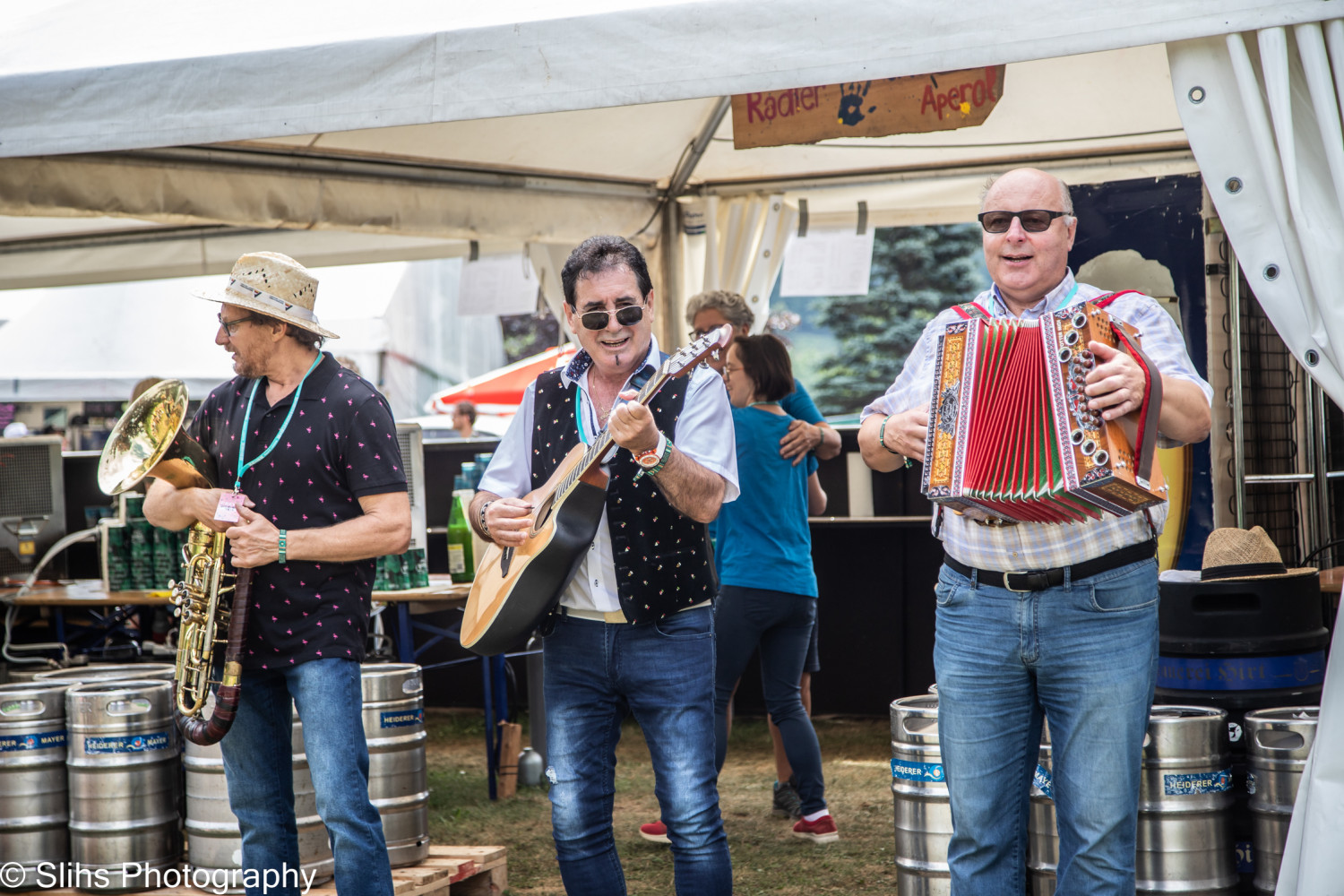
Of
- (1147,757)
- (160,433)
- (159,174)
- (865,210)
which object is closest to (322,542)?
(160,433)

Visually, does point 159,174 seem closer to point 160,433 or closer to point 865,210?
point 160,433

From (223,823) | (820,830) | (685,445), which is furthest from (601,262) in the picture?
(820,830)

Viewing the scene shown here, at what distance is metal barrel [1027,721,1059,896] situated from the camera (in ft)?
10.9

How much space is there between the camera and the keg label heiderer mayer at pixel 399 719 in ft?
14.3

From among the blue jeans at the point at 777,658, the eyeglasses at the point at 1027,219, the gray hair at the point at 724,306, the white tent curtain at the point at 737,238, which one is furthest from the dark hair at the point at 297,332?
the white tent curtain at the point at 737,238

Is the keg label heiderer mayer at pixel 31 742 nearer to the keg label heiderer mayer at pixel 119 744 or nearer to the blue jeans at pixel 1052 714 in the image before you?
the keg label heiderer mayer at pixel 119 744

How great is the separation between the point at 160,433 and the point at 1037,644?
2.18m

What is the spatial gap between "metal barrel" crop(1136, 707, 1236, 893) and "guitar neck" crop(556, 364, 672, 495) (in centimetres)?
152

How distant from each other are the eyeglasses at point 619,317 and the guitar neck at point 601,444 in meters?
0.14

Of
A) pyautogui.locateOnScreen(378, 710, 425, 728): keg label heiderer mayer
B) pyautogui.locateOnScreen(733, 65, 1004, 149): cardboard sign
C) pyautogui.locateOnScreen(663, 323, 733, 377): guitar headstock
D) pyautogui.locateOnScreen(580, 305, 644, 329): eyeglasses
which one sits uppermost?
pyautogui.locateOnScreen(733, 65, 1004, 149): cardboard sign

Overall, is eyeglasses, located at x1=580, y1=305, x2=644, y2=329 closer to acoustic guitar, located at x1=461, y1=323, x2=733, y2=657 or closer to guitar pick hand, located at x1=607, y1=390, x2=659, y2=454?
acoustic guitar, located at x1=461, y1=323, x2=733, y2=657

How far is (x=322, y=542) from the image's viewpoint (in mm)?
3182

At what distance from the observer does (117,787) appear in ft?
14.1

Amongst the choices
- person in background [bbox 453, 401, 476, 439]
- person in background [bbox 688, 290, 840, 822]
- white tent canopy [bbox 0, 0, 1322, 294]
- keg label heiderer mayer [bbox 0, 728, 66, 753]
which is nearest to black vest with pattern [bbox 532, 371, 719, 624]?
white tent canopy [bbox 0, 0, 1322, 294]
